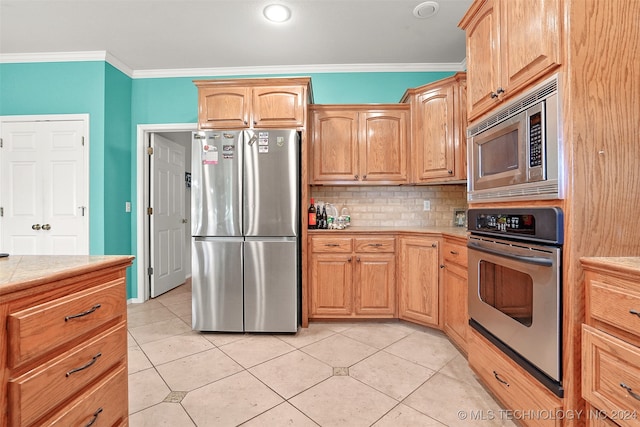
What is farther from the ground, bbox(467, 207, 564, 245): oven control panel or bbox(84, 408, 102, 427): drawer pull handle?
bbox(467, 207, 564, 245): oven control panel

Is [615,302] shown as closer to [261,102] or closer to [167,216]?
[261,102]

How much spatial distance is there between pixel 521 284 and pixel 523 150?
61cm

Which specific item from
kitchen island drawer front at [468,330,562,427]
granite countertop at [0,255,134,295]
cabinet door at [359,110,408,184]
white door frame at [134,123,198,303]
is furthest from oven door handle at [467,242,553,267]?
white door frame at [134,123,198,303]

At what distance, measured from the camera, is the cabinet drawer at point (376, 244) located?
2492 mm

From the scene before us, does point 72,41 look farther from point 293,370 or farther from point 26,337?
point 293,370

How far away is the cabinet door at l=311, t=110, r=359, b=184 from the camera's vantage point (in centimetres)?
279

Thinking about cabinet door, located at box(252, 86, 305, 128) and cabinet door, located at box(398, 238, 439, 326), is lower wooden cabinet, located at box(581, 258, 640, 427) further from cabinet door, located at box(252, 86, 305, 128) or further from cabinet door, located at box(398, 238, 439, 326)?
cabinet door, located at box(252, 86, 305, 128)

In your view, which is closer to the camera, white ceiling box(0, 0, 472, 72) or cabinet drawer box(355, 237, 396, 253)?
white ceiling box(0, 0, 472, 72)

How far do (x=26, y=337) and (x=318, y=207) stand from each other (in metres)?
2.42

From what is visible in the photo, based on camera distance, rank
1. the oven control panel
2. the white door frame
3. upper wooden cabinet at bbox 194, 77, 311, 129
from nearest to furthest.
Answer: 1. the oven control panel
2. upper wooden cabinet at bbox 194, 77, 311, 129
3. the white door frame

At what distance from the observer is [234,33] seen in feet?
8.27

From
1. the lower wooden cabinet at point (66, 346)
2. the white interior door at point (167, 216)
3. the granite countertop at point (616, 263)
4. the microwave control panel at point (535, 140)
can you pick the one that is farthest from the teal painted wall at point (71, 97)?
the granite countertop at point (616, 263)

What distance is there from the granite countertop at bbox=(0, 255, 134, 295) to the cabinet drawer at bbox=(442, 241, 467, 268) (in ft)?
6.48

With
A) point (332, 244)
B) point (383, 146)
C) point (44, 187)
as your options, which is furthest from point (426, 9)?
point (44, 187)
